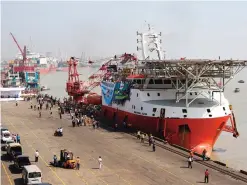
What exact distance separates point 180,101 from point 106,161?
14804 mm

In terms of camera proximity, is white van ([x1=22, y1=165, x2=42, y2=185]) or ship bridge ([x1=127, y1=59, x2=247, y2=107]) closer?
white van ([x1=22, y1=165, x2=42, y2=185])

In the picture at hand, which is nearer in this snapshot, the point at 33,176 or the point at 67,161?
the point at 33,176

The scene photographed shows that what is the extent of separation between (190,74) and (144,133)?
811 cm

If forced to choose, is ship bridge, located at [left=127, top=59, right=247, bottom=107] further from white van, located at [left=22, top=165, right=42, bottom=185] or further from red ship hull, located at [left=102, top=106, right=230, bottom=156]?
white van, located at [left=22, top=165, right=42, bottom=185]

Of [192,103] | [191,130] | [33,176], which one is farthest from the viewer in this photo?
[192,103]

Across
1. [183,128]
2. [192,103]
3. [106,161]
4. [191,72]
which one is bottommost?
[106,161]

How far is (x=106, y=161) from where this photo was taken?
101 feet

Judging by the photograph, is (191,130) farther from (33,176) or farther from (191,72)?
(33,176)

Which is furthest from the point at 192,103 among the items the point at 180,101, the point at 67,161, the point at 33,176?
the point at 33,176

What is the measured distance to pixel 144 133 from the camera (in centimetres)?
4188

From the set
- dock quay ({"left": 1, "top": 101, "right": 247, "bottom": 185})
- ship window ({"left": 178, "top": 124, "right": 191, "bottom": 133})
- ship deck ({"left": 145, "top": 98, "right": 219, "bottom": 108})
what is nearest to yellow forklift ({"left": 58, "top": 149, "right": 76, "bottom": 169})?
dock quay ({"left": 1, "top": 101, "right": 247, "bottom": 185})

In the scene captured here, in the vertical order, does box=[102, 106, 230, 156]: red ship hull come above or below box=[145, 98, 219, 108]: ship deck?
below

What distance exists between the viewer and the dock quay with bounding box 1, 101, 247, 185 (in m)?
25.8

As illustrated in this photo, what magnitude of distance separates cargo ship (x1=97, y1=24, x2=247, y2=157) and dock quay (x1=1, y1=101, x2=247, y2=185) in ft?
11.1
